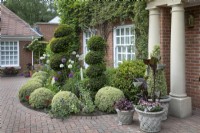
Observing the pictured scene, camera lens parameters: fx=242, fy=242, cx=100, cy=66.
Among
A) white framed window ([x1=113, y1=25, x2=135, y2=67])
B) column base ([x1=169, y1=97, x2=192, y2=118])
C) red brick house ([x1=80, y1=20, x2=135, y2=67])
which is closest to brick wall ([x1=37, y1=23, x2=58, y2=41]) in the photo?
red brick house ([x1=80, y1=20, x2=135, y2=67])

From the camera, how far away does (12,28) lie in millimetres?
17047

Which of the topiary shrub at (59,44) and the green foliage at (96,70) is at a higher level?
the topiary shrub at (59,44)

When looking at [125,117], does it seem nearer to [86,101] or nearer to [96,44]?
[86,101]

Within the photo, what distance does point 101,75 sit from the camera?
7055 mm

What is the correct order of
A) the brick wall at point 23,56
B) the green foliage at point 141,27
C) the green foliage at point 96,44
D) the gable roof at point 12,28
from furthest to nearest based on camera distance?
the brick wall at point 23,56 < the gable roof at point 12,28 < the green foliage at point 141,27 < the green foliage at point 96,44

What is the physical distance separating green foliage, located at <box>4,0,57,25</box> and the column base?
29.5 m

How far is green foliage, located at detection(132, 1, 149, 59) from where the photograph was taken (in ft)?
23.1

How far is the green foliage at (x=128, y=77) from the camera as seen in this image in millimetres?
6656

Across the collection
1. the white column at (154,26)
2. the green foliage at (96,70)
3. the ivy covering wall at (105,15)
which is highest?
the ivy covering wall at (105,15)

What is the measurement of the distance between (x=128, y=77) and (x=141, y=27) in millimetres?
1731

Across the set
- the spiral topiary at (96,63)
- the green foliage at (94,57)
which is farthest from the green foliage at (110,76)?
the green foliage at (94,57)

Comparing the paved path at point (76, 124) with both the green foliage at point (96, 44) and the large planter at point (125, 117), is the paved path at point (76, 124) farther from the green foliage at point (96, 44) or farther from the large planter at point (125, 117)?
the green foliage at point (96, 44)

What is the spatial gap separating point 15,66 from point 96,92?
11.5 metres

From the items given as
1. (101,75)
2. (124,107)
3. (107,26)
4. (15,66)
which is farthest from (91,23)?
(15,66)
